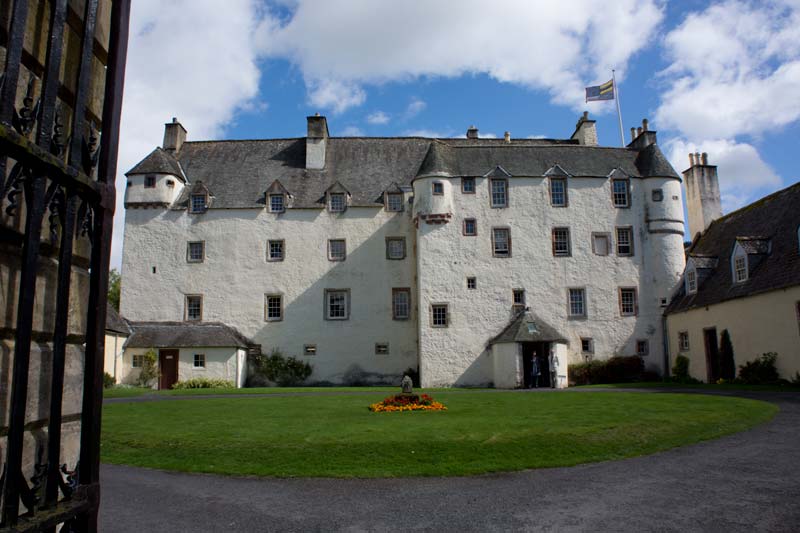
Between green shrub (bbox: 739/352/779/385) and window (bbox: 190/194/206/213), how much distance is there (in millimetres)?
32202

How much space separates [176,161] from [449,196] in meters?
19.0

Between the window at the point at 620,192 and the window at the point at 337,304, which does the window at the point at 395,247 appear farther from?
the window at the point at 620,192

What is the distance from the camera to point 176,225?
40.0 m

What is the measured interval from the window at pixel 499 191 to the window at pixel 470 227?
6.29 ft

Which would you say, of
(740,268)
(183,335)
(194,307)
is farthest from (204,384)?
(740,268)

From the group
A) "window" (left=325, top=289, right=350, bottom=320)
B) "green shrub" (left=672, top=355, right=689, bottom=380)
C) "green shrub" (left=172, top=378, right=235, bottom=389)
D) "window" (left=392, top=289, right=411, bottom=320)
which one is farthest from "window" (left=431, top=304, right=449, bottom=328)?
"green shrub" (left=672, top=355, right=689, bottom=380)

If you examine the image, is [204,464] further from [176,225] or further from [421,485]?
[176,225]

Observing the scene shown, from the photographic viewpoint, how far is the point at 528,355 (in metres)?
35.5

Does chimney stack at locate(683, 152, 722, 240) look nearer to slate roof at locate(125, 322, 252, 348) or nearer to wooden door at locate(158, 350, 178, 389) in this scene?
slate roof at locate(125, 322, 252, 348)

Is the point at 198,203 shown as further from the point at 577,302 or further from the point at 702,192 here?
the point at 702,192

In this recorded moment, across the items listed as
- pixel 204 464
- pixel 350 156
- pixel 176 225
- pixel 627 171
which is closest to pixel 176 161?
pixel 176 225

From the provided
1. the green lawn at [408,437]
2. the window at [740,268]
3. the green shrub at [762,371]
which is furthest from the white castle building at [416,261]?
the green lawn at [408,437]

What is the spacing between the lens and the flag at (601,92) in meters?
45.6

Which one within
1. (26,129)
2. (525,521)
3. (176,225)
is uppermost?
(176,225)
